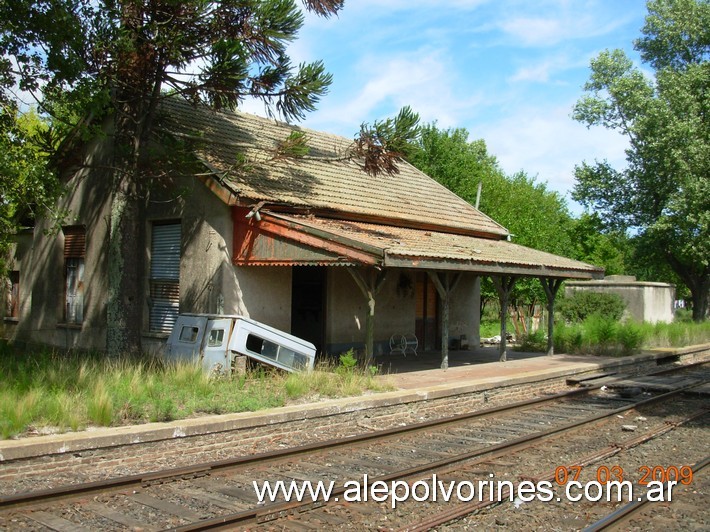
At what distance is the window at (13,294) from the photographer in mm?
19922

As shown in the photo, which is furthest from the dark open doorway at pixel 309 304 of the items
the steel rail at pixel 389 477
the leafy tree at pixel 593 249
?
the leafy tree at pixel 593 249

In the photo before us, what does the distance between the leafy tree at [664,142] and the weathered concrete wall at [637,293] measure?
225 cm

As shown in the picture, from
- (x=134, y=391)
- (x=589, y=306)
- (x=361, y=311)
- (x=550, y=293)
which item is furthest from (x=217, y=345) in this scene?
(x=589, y=306)

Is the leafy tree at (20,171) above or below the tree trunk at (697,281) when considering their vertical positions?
above

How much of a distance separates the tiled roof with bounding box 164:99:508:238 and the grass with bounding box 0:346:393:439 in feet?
13.6

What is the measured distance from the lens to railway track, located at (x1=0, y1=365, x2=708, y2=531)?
596 centimetres

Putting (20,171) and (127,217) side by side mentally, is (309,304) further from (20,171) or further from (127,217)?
(20,171)

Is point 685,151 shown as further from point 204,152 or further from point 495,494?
point 495,494

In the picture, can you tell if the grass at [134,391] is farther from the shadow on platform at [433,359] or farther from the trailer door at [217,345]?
the shadow on platform at [433,359]

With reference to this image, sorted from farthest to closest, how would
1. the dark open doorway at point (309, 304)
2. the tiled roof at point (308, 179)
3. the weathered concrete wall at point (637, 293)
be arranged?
the weathered concrete wall at point (637, 293), the dark open doorway at point (309, 304), the tiled roof at point (308, 179)

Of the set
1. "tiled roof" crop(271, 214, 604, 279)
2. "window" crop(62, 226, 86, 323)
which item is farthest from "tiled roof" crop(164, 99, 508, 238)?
"window" crop(62, 226, 86, 323)

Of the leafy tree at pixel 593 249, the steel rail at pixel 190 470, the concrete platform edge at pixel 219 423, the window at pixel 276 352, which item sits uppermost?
the leafy tree at pixel 593 249

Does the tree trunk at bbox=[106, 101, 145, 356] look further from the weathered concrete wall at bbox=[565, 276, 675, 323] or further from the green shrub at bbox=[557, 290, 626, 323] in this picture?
the weathered concrete wall at bbox=[565, 276, 675, 323]

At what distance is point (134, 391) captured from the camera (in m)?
9.39
